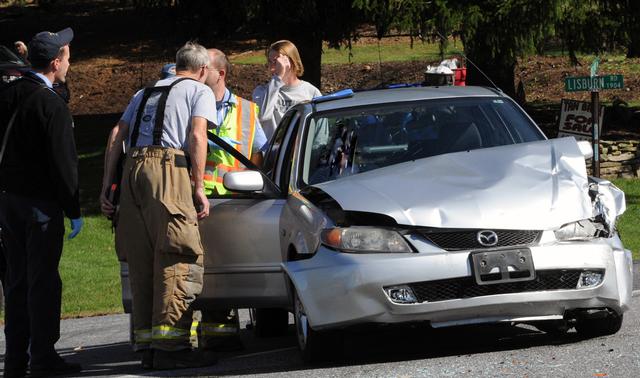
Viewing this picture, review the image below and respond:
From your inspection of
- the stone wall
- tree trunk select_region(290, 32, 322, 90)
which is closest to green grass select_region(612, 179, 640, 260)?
the stone wall

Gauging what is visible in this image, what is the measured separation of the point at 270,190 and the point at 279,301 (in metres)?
0.68

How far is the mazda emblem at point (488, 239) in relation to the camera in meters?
6.93

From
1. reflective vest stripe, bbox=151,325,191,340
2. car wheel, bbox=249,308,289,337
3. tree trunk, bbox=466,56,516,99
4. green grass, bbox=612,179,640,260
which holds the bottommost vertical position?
green grass, bbox=612,179,640,260

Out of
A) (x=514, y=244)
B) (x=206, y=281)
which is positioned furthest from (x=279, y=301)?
(x=514, y=244)

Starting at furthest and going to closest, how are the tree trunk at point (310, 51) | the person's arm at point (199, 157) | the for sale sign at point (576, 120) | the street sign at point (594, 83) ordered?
the tree trunk at point (310, 51) < the for sale sign at point (576, 120) < the street sign at point (594, 83) < the person's arm at point (199, 157)

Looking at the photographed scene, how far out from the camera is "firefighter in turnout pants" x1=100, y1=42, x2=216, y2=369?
7555mm

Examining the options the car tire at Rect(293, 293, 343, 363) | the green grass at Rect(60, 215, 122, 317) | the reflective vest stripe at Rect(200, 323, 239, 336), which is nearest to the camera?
the car tire at Rect(293, 293, 343, 363)

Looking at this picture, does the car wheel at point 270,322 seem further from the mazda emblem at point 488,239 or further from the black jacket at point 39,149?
the mazda emblem at point 488,239

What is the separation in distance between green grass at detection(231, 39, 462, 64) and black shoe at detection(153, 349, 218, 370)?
1096 inches

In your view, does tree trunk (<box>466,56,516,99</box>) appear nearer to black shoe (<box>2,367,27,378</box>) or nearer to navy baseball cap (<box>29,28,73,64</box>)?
navy baseball cap (<box>29,28,73,64</box>)

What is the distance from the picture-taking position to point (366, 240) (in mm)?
7047

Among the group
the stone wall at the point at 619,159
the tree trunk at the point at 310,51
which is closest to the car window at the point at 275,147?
the stone wall at the point at 619,159

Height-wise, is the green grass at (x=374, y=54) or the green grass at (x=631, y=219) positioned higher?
the green grass at (x=631, y=219)

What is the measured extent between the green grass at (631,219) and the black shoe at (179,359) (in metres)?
8.37
